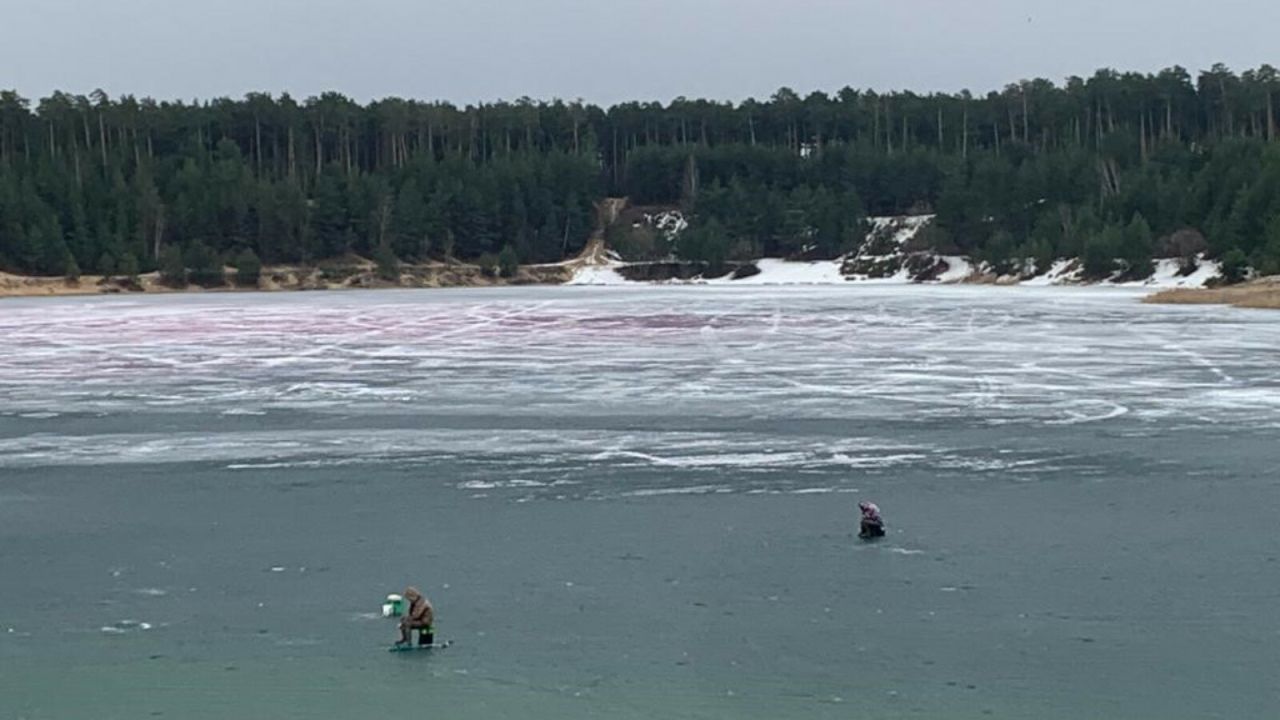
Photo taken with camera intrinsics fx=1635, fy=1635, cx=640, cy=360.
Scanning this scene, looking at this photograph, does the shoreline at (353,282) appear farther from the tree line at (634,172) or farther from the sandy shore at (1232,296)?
the sandy shore at (1232,296)

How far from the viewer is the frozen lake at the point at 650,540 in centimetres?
1097

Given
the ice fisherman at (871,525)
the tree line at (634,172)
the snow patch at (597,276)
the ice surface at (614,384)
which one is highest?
the tree line at (634,172)

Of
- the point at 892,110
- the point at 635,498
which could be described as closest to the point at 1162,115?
the point at 892,110

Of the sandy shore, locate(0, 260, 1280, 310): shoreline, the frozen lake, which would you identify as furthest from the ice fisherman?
locate(0, 260, 1280, 310): shoreline

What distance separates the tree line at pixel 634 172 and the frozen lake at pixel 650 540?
75.9 m

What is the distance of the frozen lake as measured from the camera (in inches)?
432

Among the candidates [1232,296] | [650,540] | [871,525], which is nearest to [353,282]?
[1232,296]

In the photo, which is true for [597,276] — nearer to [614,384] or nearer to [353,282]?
[353,282]

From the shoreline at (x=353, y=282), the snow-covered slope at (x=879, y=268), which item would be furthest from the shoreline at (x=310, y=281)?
the snow-covered slope at (x=879, y=268)

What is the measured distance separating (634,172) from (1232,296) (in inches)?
3416

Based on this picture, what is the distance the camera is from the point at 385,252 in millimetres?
123812

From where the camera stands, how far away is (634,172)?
148 metres

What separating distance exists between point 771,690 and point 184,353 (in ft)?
100

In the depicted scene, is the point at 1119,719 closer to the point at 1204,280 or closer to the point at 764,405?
the point at 764,405
